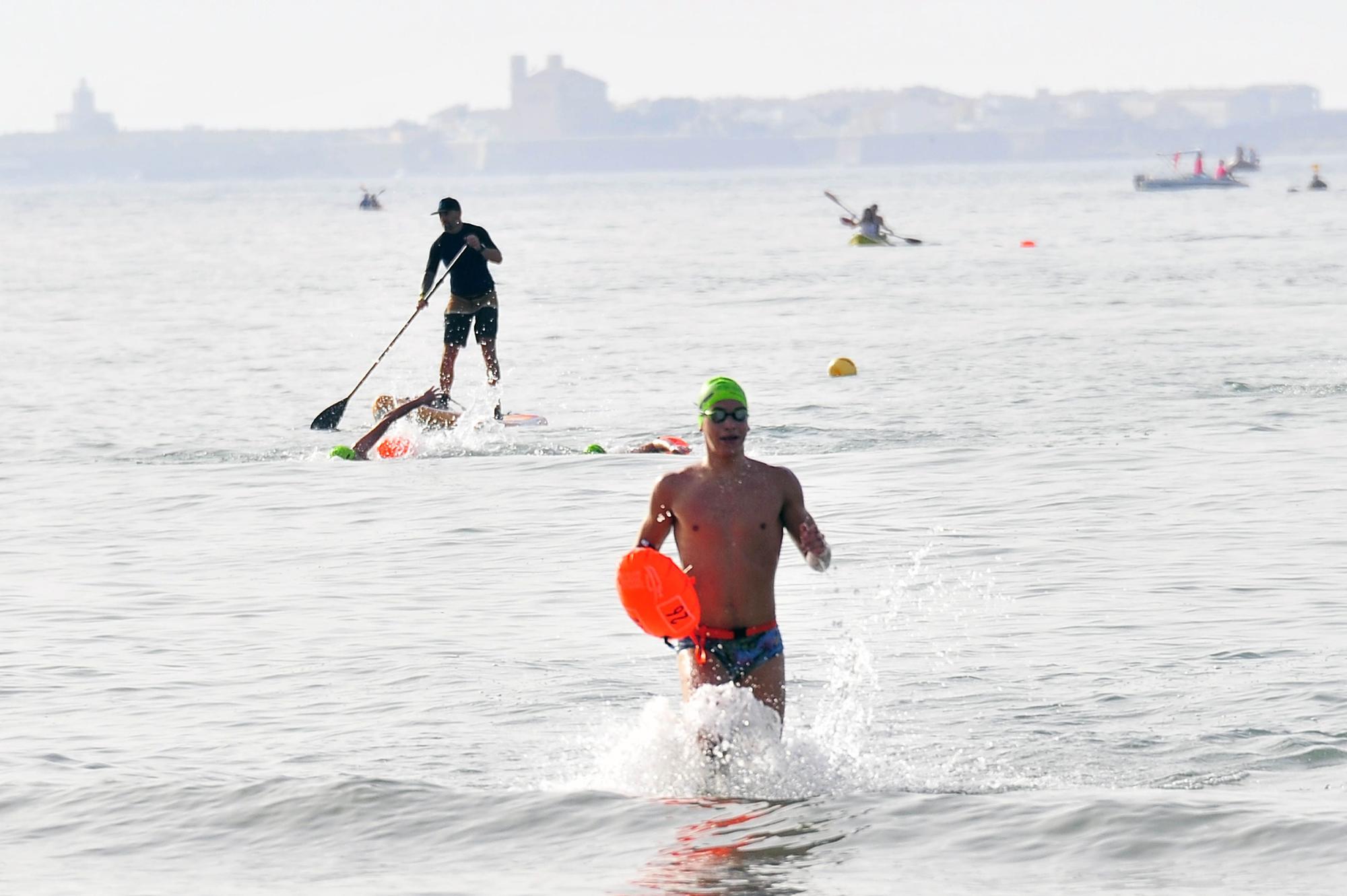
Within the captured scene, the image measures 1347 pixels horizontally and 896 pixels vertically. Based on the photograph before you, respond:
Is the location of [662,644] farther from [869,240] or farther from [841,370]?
[869,240]

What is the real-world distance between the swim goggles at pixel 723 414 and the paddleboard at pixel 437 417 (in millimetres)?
12240

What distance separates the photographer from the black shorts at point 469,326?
2144cm

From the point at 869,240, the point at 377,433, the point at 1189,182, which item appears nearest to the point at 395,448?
the point at 377,433

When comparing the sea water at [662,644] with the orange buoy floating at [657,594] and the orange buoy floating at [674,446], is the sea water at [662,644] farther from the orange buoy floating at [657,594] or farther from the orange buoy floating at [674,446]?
the orange buoy floating at [674,446]

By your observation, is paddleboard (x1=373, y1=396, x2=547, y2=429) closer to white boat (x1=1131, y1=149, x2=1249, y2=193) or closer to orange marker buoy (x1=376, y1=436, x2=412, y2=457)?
orange marker buoy (x1=376, y1=436, x2=412, y2=457)

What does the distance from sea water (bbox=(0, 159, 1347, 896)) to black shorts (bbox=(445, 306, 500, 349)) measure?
1.04 m

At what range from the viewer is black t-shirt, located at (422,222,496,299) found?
20.8 m

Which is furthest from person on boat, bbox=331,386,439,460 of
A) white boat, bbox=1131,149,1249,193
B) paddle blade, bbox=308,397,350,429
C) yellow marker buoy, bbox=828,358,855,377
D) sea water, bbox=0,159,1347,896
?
white boat, bbox=1131,149,1249,193

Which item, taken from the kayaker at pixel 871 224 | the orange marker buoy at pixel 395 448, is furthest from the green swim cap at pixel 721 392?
the kayaker at pixel 871 224

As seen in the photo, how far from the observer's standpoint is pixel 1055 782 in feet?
29.9

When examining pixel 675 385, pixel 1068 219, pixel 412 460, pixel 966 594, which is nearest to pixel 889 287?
pixel 675 385

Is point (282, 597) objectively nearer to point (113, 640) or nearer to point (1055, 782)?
point (113, 640)

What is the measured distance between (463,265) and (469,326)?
2.16ft

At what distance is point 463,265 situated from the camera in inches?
840
